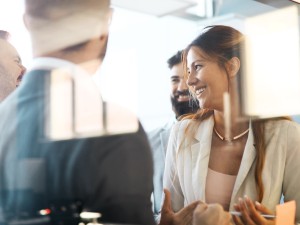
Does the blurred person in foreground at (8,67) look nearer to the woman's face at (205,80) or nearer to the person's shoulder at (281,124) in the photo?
the woman's face at (205,80)

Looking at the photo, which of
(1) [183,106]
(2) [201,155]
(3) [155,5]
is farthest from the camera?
(2) [201,155]

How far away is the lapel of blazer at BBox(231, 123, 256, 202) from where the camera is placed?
2.30 m

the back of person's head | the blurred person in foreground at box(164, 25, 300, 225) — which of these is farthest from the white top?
the back of person's head

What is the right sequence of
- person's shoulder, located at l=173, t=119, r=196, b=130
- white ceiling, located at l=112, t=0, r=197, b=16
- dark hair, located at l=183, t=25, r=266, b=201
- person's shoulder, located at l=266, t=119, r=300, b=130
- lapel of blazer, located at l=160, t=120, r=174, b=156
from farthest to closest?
person's shoulder, located at l=266, t=119, r=300, b=130 < dark hair, located at l=183, t=25, r=266, b=201 < person's shoulder, located at l=173, t=119, r=196, b=130 < lapel of blazer, located at l=160, t=120, r=174, b=156 < white ceiling, located at l=112, t=0, r=197, b=16

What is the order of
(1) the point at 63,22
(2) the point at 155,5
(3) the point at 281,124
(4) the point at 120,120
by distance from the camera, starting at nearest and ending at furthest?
1. (1) the point at 63,22
2. (4) the point at 120,120
3. (2) the point at 155,5
4. (3) the point at 281,124

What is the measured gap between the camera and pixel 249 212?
2.34 m

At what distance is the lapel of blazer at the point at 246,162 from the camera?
7.56ft

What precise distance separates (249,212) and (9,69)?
141 cm

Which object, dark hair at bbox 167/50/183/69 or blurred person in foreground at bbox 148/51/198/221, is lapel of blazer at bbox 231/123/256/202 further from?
dark hair at bbox 167/50/183/69

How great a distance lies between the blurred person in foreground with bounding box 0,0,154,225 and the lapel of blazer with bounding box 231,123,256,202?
65 cm

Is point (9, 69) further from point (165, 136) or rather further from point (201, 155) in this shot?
point (201, 155)

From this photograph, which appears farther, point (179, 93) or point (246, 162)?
point (246, 162)

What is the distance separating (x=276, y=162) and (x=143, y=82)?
992mm

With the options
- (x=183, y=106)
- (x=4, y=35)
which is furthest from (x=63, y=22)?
(x=183, y=106)
